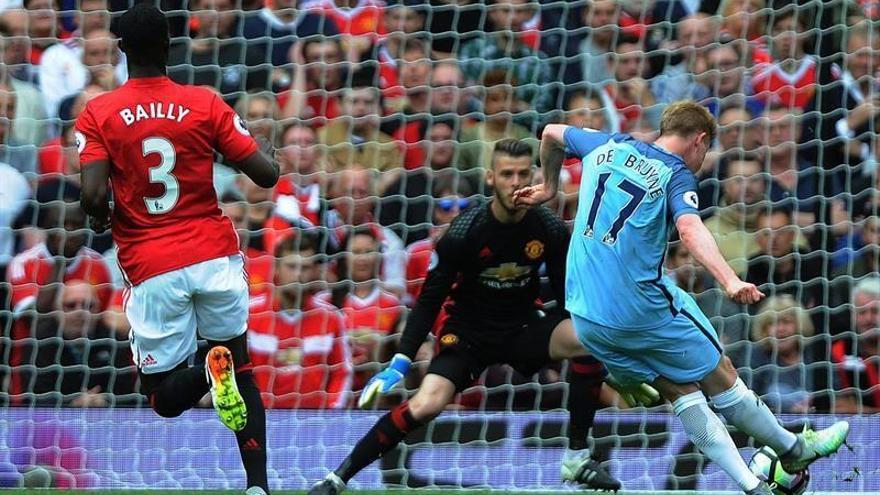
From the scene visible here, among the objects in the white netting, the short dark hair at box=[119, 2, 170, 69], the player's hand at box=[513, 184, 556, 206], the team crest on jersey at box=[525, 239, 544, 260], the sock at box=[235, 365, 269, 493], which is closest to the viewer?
the short dark hair at box=[119, 2, 170, 69]

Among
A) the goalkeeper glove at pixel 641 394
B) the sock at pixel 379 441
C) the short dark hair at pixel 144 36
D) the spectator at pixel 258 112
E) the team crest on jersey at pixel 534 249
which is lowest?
the sock at pixel 379 441

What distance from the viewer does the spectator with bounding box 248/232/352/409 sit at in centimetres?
809

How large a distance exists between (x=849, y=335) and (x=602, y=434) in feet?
4.63

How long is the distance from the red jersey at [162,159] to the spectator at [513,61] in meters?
3.27

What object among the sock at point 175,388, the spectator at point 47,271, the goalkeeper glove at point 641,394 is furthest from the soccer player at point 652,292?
the spectator at point 47,271

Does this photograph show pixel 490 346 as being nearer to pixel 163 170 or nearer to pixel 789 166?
pixel 163 170

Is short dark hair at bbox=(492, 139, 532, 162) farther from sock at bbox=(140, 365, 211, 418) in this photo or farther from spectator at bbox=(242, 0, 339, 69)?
spectator at bbox=(242, 0, 339, 69)

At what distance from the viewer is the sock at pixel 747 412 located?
565 cm

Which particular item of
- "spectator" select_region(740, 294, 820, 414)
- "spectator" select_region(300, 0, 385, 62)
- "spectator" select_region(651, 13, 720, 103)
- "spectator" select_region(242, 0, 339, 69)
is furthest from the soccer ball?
"spectator" select_region(242, 0, 339, 69)

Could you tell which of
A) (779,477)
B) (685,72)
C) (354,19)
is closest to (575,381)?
(779,477)

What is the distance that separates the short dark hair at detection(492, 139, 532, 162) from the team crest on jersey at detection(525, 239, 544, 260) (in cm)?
39

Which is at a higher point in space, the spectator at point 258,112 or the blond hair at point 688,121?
the spectator at point 258,112

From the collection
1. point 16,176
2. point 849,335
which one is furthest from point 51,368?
point 849,335

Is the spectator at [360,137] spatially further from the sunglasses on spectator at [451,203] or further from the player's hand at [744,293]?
the player's hand at [744,293]
